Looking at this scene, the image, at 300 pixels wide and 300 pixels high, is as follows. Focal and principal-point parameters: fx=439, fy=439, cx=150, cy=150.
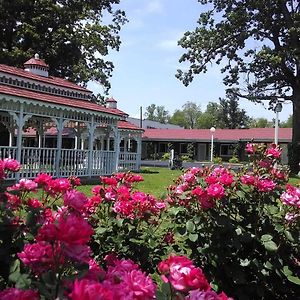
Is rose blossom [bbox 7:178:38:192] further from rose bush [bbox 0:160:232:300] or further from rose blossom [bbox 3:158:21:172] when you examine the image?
rose blossom [bbox 3:158:21:172]

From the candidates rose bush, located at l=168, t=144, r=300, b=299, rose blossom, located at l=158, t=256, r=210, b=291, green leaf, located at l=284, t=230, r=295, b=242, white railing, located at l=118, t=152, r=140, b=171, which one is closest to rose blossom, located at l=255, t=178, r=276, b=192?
rose bush, located at l=168, t=144, r=300, b=299

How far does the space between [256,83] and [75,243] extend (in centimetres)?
2791

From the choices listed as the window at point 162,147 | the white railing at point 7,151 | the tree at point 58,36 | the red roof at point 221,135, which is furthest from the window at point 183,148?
the white railing at point 7,151

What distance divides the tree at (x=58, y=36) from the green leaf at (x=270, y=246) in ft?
88.5

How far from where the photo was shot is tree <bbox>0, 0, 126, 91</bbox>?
29.7 meters

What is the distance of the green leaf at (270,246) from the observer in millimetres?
3715

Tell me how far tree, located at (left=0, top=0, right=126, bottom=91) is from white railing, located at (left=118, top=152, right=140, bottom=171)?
724cm

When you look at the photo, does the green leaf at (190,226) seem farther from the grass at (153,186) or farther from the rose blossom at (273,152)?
the grass at (153,186)

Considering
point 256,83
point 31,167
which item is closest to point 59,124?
point 31,167

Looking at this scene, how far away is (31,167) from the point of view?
1655cm

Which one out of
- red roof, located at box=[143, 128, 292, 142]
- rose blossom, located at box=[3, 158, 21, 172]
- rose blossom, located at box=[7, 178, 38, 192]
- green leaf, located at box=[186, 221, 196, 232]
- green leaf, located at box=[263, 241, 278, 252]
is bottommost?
green leaf, located at box=[263, 241, 278, 252]

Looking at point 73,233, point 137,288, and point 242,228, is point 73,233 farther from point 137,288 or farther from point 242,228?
point 242,228

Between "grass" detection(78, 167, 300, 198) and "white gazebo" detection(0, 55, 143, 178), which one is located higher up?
"white gazebo" detection(0, 55, 143, 178)

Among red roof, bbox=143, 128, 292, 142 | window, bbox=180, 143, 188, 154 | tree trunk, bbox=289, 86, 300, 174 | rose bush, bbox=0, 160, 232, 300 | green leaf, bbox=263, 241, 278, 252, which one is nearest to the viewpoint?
rose bush, bbox=0, 160, 232, 300
